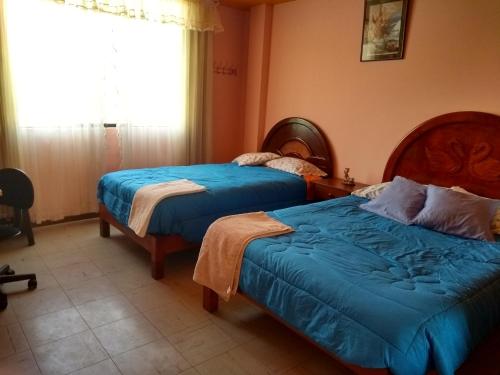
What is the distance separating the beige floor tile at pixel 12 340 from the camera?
190cm

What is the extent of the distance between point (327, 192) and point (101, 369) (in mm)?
2353

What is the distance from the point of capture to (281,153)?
4.34m

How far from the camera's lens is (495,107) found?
2639mm

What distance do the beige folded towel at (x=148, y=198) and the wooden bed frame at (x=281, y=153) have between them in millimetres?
122

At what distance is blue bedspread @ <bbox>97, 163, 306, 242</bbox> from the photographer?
2.72 meters

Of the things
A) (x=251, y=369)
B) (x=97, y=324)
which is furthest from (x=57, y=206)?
(x=251, y=369)

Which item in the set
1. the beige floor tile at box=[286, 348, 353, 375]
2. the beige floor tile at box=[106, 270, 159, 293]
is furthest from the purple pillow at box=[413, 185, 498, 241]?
Result: the beige floor tile at box=[106, 270, 159, 293]

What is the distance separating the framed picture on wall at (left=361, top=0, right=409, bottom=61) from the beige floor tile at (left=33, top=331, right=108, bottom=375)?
317 centimetres

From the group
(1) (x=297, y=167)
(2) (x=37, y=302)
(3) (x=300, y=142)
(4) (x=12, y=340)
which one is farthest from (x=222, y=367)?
(3) (x=300, y=142)

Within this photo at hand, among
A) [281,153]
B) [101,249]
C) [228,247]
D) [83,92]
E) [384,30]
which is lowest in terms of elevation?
[101,249]

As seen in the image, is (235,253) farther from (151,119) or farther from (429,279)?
(151,119)

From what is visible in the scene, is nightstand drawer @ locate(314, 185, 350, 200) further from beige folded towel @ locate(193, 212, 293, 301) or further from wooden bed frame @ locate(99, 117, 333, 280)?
beige folded towel @ locate(193, 212, 293, 301)

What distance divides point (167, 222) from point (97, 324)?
81 cm

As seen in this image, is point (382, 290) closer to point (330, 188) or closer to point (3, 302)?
point (330, 188)
